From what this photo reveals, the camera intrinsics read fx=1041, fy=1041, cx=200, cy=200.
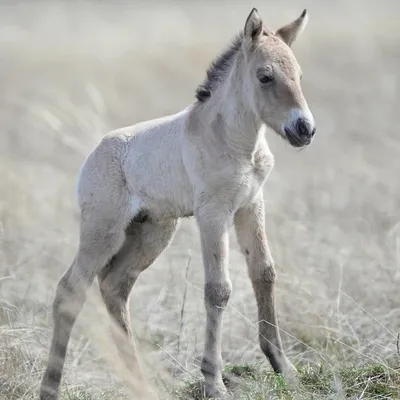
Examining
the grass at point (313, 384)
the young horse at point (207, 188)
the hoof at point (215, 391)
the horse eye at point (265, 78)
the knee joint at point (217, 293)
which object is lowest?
the hoof at point (215, 391)

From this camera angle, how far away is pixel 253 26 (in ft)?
19.9

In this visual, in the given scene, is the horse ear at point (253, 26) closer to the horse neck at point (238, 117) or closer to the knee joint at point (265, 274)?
the horse neck at point (238, 117)

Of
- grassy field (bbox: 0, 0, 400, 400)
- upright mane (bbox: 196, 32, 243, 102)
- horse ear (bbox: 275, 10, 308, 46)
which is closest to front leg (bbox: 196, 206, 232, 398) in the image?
grassy field (bbox: 0, 0, 400, 400)

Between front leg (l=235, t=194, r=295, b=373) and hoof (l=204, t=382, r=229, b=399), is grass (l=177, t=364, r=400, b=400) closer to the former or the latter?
hoof (l=204, t=382, r=229, b=399)

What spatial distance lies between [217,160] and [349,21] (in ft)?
43.1

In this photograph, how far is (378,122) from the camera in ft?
44.9

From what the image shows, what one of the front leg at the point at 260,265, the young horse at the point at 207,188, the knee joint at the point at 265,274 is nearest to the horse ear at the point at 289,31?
the young horse at the point at 207,188

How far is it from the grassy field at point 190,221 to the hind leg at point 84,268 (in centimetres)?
22

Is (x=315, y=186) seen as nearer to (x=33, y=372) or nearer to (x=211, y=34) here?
(x=33, y=372)

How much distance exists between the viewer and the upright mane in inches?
253

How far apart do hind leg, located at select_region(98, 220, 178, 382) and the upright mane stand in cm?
88

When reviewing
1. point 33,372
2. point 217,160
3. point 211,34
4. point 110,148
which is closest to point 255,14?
point 217,160

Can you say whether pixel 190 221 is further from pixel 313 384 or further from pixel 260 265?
pixel 313 384

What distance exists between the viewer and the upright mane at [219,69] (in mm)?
6414
